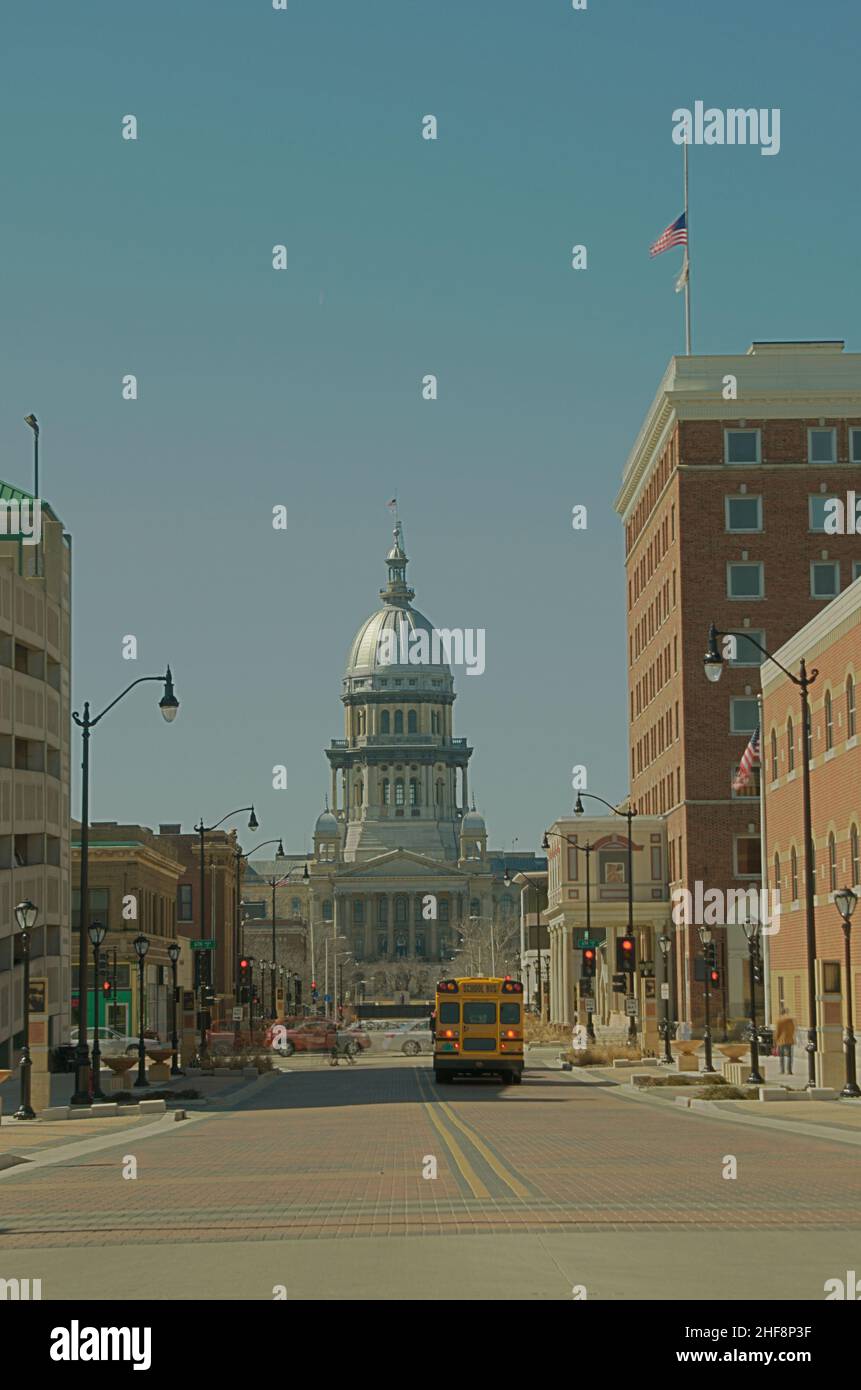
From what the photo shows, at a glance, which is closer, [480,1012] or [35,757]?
[480,1012]

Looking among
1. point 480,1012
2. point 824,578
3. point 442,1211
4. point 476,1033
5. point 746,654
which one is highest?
point 824,578

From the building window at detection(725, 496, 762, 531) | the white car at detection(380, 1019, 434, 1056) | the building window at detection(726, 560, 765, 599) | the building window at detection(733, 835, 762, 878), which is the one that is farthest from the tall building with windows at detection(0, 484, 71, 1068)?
the building window at detection(733, 835, 762, 878)

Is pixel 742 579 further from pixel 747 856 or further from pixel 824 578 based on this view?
pixel 747 856

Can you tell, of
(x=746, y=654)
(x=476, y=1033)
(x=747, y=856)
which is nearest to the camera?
(x=476, y=1033)

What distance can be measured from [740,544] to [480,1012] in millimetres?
39241

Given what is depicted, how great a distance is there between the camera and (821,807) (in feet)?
198

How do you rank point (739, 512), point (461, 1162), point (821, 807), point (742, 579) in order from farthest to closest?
point (739, 512) < point (742, 579) < point (821, 807) < point (461, 1162)

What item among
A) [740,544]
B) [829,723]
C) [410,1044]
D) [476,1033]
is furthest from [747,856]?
[476,1033]

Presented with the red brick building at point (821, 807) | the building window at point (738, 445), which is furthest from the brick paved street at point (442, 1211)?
the building window at point (738, 445)

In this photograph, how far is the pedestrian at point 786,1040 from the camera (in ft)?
191

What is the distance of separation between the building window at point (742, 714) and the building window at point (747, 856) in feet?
14.9

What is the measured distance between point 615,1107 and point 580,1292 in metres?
30.2

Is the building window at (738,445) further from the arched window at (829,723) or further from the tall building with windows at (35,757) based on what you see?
the arched window at (829,723)
